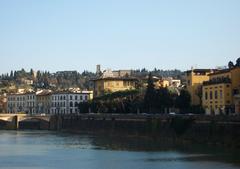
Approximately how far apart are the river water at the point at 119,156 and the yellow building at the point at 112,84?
2678 inches

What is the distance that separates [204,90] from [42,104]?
95214 millimetres

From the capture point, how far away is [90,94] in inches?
6722

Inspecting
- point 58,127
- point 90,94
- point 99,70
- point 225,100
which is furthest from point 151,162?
point 99,70

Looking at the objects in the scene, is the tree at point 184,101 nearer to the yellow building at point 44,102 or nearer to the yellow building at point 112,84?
the yellow building at point 112,84

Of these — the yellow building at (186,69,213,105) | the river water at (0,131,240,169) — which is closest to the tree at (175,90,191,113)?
the yellow building at (186,69,213,105)

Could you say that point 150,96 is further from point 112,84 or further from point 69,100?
point 69,100

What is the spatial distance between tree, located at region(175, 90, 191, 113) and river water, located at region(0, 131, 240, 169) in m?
24.0

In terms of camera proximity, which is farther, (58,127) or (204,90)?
(58,127)

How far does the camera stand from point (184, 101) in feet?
326

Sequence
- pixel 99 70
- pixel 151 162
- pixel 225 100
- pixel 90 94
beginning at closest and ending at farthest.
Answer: pixel 151 162
pixel 225 100
pixel 90 94
pixel 99 70

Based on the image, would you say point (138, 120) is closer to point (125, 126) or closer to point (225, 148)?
point (125, 126)

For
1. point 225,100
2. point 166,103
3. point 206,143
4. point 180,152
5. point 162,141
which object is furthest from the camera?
point 166,103

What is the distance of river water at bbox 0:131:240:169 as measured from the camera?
172ft

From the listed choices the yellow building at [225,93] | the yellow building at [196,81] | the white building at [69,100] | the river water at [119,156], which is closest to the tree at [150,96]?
the yellow building at [196,81]
